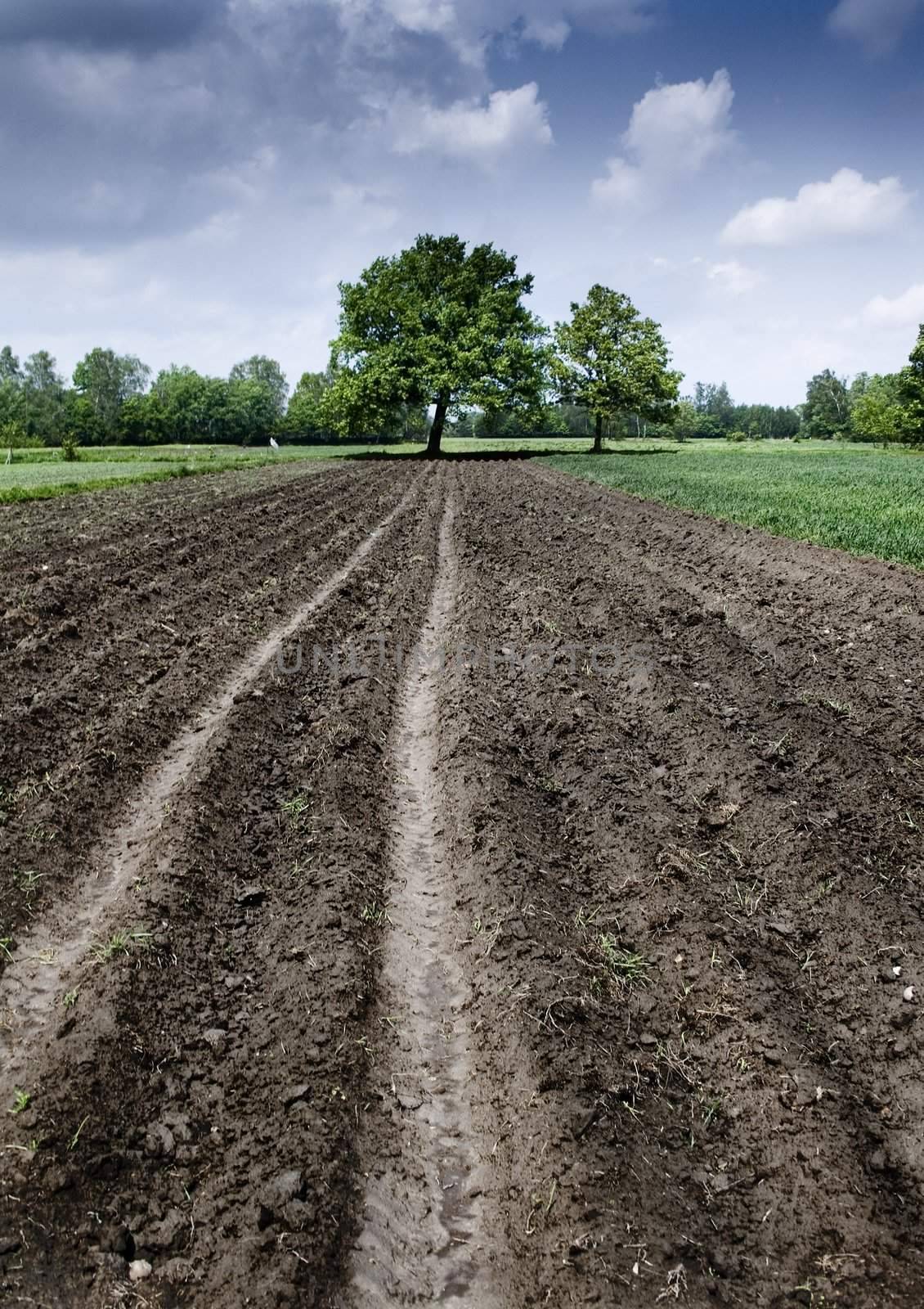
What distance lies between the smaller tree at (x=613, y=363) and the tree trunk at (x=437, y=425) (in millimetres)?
14639

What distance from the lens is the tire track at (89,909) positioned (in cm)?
348

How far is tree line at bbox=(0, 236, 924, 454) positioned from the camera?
4197 cm

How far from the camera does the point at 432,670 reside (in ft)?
27.6

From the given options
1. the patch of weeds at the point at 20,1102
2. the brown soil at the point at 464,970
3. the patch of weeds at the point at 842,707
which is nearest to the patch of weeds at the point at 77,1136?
the brown soil at the point at 464,970

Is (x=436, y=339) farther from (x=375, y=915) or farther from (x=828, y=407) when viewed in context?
(x=828, y=407)

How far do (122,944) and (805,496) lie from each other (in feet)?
68.7

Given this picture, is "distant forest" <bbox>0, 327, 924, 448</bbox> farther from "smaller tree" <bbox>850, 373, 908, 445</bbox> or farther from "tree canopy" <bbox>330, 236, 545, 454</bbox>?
"tree canopy" <bbox>330, 236, 545, 454</bbox>

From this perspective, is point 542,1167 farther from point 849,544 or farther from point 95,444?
point 95,444

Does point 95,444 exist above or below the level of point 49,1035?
above

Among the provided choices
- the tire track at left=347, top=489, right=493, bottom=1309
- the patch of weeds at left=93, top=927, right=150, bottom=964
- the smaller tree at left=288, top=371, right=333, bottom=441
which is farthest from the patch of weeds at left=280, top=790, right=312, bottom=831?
the smaller tree at left=288, top=371, right=333, bottom=441

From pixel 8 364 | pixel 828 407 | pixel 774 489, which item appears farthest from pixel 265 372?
pixel 774 489

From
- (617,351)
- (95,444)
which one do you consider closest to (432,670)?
(617,351)

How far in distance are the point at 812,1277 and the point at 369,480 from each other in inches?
1116

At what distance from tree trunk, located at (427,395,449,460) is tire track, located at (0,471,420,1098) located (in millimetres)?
39120
